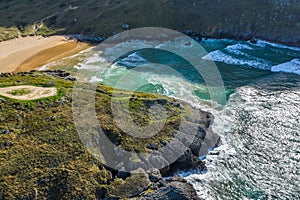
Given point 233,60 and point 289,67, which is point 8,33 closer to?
point 233,60

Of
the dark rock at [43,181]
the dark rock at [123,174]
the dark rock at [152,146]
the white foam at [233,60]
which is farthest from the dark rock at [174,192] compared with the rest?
the white foam at [233,60]

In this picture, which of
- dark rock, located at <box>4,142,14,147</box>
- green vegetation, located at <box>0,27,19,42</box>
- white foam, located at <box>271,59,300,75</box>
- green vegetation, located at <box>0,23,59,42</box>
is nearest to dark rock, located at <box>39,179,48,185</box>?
dark rock, located at <box>4,142,14,147</box>

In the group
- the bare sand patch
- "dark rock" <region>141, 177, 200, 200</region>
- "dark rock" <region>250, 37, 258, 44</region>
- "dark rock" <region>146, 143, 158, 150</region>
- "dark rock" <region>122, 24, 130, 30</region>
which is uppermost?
"dark rock" <region>122, 24, 130, 30</region>

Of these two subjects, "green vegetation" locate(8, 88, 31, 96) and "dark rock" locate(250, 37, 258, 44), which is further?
"dark rock" locate(250, 37, 258, 44)

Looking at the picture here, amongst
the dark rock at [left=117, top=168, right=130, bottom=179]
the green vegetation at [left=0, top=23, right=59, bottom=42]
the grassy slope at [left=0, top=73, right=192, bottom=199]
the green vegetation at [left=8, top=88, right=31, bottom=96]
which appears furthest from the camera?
the green vegetation at [left=0, top=23, right=59, bottom=42]

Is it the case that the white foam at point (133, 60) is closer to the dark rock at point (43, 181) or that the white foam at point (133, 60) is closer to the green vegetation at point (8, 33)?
the green vegetation at point (8, 33)

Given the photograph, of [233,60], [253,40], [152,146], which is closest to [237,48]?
[253,40]

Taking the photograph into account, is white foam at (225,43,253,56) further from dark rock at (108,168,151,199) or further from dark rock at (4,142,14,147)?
dark rock at (4,142,14,147)
